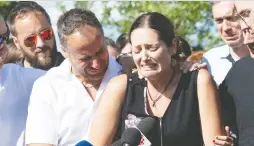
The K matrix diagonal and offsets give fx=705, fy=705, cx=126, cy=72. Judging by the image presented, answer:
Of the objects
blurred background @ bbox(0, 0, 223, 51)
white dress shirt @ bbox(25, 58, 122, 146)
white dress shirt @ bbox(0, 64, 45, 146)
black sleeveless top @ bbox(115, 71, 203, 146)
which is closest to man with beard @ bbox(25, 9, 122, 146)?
white dress shirt @ bbox(25, 58, 122, 146)

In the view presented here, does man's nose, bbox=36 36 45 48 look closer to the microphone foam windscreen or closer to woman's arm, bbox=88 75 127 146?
woman's arm, bbox=88 75 127 146

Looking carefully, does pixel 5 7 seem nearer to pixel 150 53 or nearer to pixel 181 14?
pixel 181 14

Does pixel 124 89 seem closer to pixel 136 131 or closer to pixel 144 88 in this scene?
pixel 144 88

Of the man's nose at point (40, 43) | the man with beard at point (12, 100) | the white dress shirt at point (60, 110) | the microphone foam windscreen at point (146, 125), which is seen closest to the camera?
the microphone foam windscreen at point (146, 125)

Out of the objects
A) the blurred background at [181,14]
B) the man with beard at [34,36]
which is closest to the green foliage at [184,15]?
the blurred background at [181,14]

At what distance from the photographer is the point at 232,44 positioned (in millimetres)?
5766

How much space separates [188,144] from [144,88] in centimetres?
51

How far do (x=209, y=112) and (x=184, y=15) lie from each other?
60.0 feet

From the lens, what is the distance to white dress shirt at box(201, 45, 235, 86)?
5.75m

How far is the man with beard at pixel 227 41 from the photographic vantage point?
18.9 ft

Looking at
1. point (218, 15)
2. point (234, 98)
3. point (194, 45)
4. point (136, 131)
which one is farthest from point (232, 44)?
point (194, 45)

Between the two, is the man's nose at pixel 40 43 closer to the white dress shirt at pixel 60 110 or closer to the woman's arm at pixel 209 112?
the white dress shirt at pixel 60 110

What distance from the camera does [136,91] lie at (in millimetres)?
4723

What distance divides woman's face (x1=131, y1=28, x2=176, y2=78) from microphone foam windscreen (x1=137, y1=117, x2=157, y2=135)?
431 millimetres
